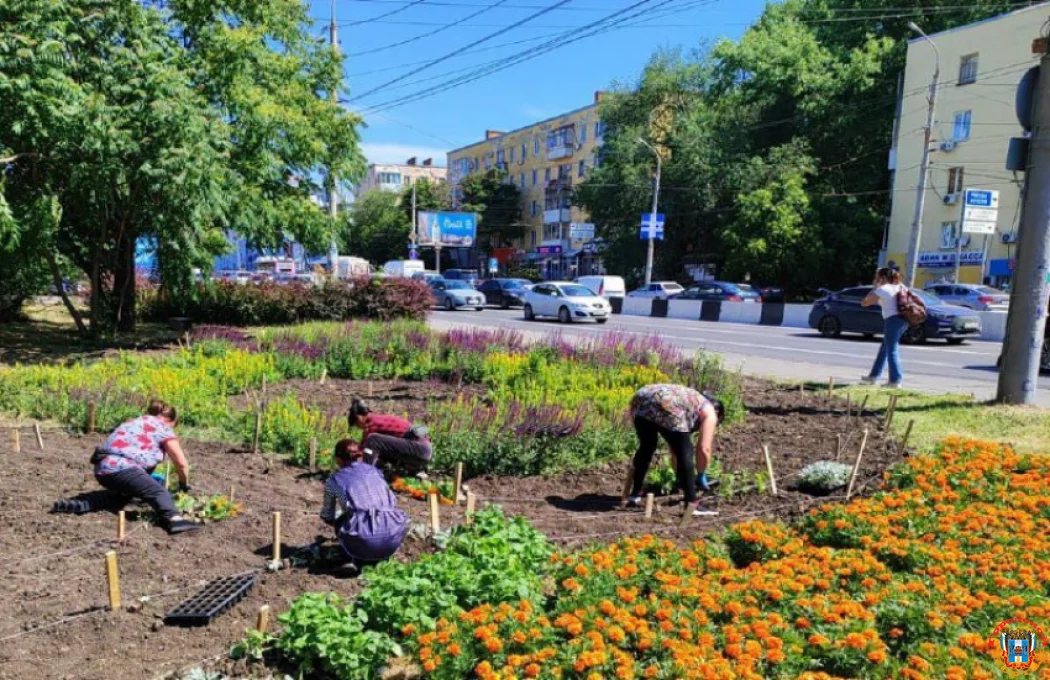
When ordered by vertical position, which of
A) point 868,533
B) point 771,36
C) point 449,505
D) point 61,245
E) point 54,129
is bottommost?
point 449,505

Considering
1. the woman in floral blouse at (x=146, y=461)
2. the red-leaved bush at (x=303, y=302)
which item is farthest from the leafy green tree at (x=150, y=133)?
the woman in floral blouse at (x=146, y=461)

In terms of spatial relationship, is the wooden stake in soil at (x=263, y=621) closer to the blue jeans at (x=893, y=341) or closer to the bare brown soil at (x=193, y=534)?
the bare brown soil at (x=193, y=534)

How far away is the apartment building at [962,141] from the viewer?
32688 mm

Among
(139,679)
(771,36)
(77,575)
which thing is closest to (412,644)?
(139,679)

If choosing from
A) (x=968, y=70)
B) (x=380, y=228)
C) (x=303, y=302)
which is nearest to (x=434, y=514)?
(x=303, y=302)

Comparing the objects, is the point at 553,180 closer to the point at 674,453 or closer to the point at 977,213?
the point at 977,213

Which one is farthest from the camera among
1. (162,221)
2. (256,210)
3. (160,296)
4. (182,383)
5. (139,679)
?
(160,296)

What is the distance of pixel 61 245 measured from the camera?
16.2m

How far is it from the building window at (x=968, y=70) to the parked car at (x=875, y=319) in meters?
18.4

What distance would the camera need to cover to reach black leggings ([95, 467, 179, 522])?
204 inches

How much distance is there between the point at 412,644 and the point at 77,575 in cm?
225

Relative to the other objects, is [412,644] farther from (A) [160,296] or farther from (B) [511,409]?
(A) [160,296]

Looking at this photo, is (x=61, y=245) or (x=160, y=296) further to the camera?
(x=160, y=296)

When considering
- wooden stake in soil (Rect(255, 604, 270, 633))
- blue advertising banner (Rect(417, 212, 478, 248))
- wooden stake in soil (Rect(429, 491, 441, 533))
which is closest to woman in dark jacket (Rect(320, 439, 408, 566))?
wooden stake in soil (Rect(429, 491, 441, 533))
